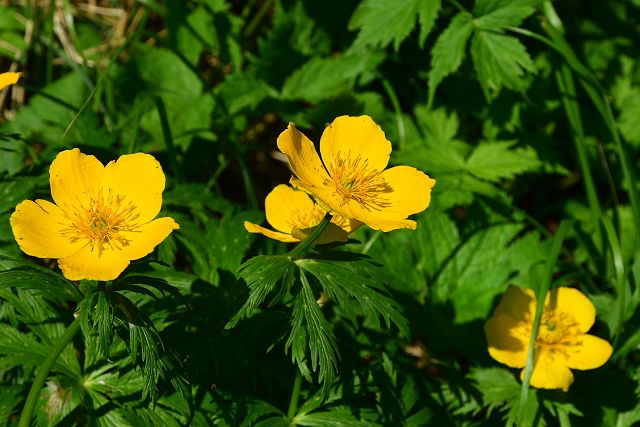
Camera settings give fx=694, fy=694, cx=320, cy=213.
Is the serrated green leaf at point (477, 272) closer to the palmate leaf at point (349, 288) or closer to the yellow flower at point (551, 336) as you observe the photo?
the yellow flower at point (551, 336)

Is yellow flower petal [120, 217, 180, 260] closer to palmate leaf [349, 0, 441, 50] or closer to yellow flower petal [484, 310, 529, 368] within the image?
yellow flower petal [484, 310, 529, 368]

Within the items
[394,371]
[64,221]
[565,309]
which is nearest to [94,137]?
[64,221]

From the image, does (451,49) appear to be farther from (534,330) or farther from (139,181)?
(139,181)

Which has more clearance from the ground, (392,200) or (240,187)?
(392,200)

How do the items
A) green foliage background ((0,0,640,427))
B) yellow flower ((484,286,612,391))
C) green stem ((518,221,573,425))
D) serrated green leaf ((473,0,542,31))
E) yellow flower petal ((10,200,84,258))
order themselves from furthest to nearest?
serrated green leaf ((473,0,542,31))
yellow flower ((484,286,612,391))
green stem ((518,221,573,425))
green foliage background ((0,0,640,427))
yellow flower petal ((10,200,84,258))

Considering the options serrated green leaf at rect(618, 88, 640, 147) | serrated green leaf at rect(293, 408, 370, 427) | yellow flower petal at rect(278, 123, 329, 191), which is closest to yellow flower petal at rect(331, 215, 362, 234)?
yellow flower petal at rect(278, 123, 329, 191)

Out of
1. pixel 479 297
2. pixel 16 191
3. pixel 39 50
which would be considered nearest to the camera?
pixel 16 191

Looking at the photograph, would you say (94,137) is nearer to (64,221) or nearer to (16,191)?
(16,191)
